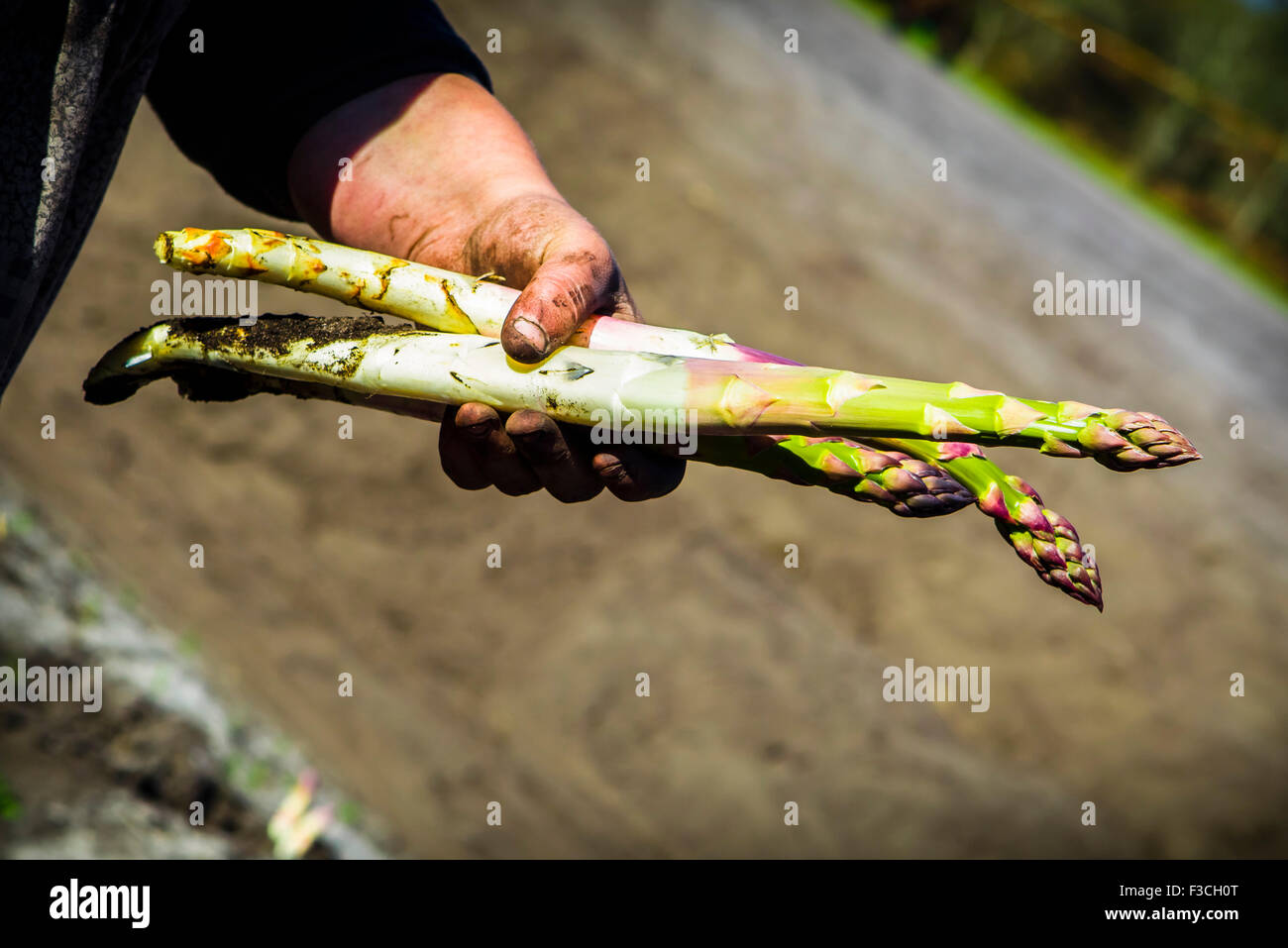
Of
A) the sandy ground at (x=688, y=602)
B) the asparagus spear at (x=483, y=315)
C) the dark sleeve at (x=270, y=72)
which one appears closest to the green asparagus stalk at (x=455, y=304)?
the asparagus spear at (x=483, y=315)

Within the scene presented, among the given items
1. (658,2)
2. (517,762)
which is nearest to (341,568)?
(517,762)

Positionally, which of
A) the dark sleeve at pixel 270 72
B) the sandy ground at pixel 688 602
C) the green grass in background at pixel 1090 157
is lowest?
the sandy ground at pixel 688 602

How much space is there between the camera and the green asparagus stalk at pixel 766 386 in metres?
1.36

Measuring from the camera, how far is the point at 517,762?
353cm

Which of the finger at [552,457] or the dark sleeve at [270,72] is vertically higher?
the dark sleeve at [270,72]

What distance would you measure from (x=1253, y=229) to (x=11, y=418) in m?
16.2

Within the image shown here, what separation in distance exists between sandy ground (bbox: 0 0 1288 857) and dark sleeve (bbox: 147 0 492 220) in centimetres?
220

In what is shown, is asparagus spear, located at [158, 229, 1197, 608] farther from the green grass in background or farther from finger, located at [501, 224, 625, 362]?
the green grass in background

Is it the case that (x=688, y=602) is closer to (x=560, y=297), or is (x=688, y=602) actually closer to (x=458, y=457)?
(x=458, y=457)

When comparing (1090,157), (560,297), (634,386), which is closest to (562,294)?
(560,297)

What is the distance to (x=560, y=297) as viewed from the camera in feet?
4.86

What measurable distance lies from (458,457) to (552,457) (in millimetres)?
205

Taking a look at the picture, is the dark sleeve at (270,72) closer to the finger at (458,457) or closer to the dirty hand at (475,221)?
the dirty hand at (475,221)

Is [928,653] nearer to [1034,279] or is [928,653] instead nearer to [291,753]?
A: [291,753]
